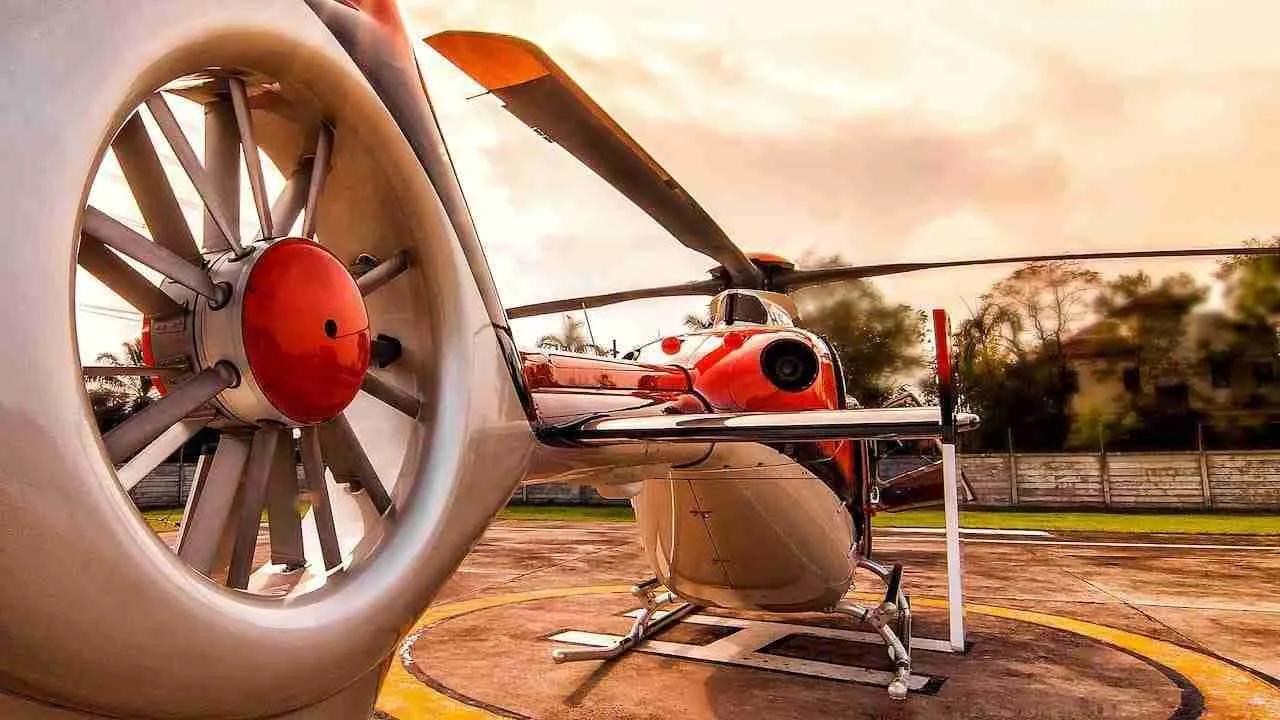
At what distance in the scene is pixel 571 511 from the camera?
→ 22.2 meters

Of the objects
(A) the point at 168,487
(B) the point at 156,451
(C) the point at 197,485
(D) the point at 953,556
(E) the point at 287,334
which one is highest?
(E) the point at 287,334

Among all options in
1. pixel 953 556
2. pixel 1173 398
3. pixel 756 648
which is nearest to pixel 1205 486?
pixel 1173 398

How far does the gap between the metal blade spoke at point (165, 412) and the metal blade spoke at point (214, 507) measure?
266 mm

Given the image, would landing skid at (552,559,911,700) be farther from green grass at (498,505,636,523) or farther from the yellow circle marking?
green grass at (498,505,636,523)

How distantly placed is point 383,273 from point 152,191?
53 cm

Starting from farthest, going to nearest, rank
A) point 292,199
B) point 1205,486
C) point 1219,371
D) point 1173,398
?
point 1173,398, point 1219,371, point 1205,486, point 292,199

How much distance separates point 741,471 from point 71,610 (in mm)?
3588

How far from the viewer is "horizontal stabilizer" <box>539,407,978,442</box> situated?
9.11 ft

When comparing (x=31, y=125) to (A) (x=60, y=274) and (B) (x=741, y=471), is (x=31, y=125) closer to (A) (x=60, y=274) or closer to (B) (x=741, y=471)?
(A) (x=60, y=274)

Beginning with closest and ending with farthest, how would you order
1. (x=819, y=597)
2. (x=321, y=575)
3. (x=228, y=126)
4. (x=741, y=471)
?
(x=321, y=575), (x=228, y=126), (x=741, y=471), (x=819, y=597)

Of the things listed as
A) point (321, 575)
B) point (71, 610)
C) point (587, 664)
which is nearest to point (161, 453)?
point (321, 575)

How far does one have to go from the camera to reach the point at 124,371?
170 centimetres

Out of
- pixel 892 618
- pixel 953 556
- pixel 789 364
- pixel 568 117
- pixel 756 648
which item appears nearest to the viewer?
pixel 568 117

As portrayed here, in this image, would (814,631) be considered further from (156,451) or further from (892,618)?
(156,451)
